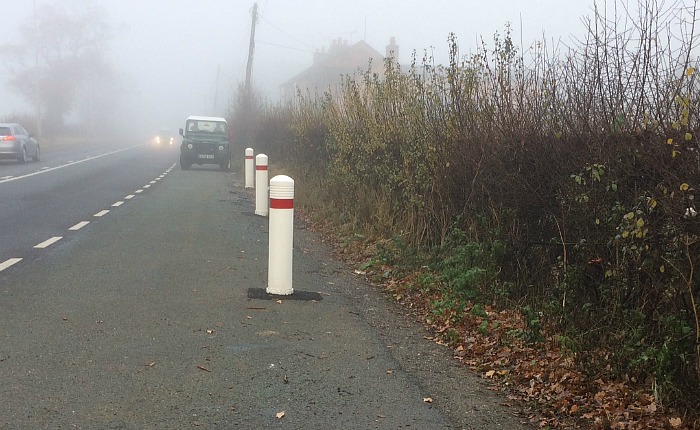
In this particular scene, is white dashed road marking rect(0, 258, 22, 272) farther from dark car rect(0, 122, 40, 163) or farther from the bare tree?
the bare tree

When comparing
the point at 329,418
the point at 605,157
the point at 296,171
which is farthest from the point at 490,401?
the point at 296,171

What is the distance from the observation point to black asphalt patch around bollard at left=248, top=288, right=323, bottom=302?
769 cm

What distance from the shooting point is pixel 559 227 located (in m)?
6.48

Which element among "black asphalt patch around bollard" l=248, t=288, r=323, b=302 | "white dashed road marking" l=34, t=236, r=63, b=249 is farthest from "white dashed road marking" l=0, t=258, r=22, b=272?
"black asphalt patch around bollard" l=248, t=288, r=323, b=302

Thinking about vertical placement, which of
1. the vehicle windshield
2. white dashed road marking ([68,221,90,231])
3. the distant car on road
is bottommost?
white dashed road marking ([68,221,90,231])

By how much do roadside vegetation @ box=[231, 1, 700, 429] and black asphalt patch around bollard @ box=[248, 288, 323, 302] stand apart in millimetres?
921

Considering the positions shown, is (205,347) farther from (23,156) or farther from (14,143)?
(23,156)

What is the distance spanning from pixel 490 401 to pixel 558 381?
547 millimetres

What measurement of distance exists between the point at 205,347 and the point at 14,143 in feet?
100

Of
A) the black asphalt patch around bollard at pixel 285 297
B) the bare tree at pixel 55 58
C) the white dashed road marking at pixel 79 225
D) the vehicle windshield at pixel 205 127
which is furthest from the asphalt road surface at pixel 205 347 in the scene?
the bare tree at pixel 55 58

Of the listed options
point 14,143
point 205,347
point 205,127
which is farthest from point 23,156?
point 205,347

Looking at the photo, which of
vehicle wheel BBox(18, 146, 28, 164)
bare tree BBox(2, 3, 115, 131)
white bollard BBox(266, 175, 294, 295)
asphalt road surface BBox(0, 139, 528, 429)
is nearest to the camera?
asphalt road surface BBox(0, 139, 528, 429)

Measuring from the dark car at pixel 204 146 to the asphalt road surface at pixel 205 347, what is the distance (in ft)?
71.3

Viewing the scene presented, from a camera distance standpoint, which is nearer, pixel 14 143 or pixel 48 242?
pixel 48 242
